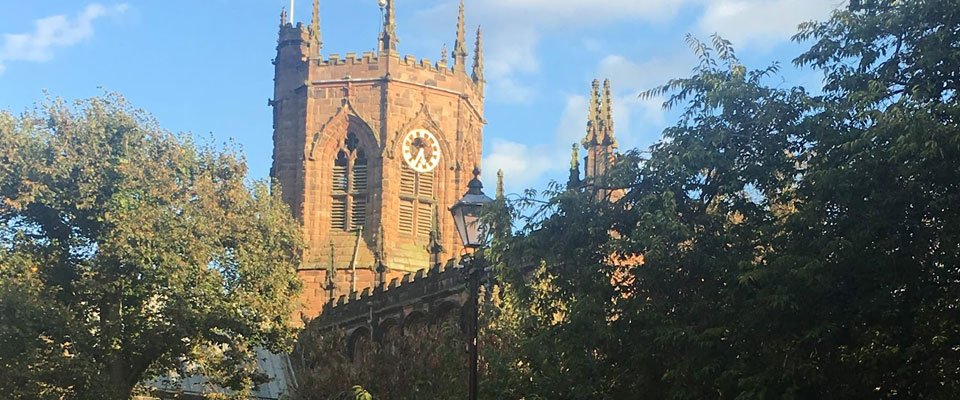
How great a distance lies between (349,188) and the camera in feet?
181

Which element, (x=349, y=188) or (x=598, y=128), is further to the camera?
(x=349, y=188)

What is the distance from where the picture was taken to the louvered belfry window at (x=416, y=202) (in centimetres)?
5484

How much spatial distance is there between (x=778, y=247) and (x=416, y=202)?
131 feet

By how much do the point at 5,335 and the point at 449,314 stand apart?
56.0 feet

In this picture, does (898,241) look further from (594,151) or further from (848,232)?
(594,151)

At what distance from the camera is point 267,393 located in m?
47.2

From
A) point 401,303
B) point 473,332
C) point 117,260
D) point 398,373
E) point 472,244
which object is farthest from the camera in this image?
point 401,303

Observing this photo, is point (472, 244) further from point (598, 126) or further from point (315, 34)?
point (315, 34)

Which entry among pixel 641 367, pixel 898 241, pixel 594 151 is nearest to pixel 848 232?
pixel 898 241

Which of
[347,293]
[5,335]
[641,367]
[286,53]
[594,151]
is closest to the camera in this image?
[641,367]

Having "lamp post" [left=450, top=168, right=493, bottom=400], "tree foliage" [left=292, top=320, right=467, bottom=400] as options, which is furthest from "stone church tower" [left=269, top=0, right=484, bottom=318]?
"lamp post" [left=450, top=168, right=493, bottom=400]

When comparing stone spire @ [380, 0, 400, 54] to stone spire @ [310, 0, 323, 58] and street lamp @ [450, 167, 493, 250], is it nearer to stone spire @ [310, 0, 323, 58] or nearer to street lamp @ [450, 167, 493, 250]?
stone spire @ [310, 0, 323, 58]

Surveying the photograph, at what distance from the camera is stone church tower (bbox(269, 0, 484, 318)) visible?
178 feet

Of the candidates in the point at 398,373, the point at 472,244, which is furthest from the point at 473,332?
the point at 398,373
